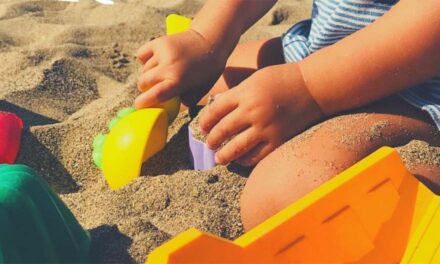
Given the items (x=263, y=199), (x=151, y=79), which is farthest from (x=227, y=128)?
(x=151, y=79)

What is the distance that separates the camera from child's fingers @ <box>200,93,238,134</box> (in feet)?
3.68

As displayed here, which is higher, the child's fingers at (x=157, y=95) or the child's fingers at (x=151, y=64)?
the child's fingers at (x=151, y=64)

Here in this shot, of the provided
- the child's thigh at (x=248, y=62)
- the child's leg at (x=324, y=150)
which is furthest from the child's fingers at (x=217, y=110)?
the child's thigh at (x=248, y=62)

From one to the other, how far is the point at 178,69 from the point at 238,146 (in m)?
0.25

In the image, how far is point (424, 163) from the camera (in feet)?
3.51

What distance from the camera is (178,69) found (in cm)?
130

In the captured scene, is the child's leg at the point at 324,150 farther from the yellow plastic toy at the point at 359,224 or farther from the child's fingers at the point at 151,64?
the child's fingers at the point at 151,64

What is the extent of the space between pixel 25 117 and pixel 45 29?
625 millimetres

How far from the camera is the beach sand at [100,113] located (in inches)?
40.7

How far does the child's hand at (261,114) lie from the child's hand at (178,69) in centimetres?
17

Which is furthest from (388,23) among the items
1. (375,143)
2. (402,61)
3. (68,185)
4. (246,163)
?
(68,185)

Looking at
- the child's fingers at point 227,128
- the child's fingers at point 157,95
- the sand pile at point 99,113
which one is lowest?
the sand pile at point 99,113

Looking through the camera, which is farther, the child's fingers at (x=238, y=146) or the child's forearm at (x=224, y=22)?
the child's forearm at (x=224, y=22)

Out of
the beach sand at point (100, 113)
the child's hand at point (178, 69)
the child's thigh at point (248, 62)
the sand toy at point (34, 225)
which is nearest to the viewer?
the sand toy at point (34, 225)
